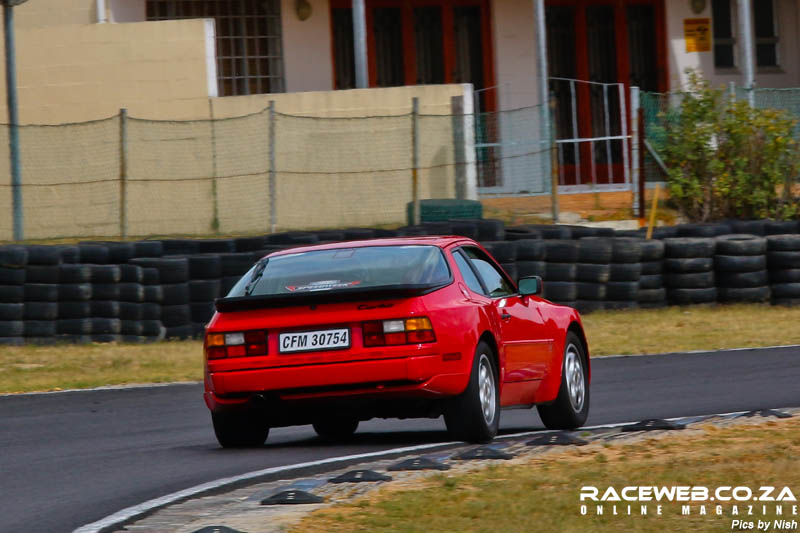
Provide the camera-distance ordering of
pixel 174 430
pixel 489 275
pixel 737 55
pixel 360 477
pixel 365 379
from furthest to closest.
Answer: pixel 737 55 < pixel 174 430 < pixel 489 275 < pixel 365 379 < pixel 360 477

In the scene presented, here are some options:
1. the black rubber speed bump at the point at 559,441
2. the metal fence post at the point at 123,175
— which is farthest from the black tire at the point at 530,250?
the black rubber speed bump at the point at 559,441

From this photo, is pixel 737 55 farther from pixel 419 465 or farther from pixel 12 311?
pixel 419 465

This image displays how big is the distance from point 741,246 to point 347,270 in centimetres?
1091

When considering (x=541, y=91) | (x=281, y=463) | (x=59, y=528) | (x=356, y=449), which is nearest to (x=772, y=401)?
(x=356, y=449)

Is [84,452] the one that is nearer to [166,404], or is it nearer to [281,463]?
[281,463]

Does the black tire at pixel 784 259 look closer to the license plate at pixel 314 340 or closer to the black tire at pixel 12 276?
the black tire at pixel 12 276

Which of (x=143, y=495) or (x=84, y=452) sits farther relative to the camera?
(x=84, y=452)

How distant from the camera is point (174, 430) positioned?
1062 centimetres

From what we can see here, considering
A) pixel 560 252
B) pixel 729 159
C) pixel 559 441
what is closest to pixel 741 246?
pixel 560 252

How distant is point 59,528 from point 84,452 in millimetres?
2947

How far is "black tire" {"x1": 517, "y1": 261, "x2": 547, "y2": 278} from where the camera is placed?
1794cm

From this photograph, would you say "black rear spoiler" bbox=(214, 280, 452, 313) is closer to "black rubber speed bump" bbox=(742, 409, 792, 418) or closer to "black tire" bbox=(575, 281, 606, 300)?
"black rubber speed bump" bbox=(742, 409, 792, 418)

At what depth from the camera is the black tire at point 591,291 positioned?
18.6m

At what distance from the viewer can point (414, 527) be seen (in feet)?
19.6
